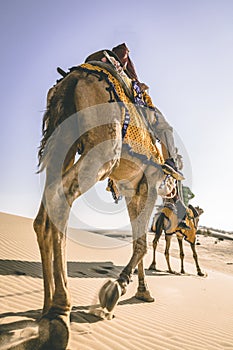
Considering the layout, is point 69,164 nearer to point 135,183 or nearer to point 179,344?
point 135,183

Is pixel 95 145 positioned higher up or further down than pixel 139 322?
higher up

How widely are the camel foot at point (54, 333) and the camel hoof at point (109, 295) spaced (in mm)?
466

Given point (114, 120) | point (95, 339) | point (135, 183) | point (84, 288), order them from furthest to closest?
point (84, 288)
point (135, 183)
point (114, 120)
point (95, 339)

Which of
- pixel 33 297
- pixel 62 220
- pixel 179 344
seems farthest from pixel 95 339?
pixel 33 297

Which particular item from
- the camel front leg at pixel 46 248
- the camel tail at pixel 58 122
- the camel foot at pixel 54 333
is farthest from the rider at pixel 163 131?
the camel foot at pixel 54 333

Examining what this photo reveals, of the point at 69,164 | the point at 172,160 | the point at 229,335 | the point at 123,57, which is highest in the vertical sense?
the point at 123,57

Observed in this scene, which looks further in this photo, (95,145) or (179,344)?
(179,344)

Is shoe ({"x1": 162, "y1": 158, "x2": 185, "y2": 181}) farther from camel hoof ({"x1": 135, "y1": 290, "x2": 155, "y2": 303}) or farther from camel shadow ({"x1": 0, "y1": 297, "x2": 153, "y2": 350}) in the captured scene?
camel shadow ({"x1": 0, "y1": 297, "x2": 153, "y2": 350})

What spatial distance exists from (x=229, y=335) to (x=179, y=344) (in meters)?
1.07

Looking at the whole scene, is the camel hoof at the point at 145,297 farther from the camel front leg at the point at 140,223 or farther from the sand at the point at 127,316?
the sand at the point at 127,316

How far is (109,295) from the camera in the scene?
296cm

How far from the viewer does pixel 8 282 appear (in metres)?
5.29

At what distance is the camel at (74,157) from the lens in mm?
2732

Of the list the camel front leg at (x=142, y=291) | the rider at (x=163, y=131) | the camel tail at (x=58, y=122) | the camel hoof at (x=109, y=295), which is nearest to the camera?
the camel hoof at (x=109, y=295)
